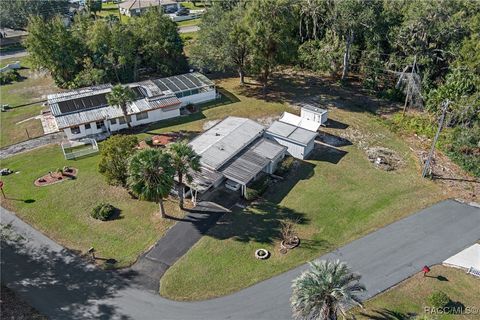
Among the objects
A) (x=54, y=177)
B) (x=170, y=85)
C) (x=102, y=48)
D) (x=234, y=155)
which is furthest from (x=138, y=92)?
(x=234, y=155)

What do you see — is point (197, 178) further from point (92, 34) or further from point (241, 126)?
point (92, 34)

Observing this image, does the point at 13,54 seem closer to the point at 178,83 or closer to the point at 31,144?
the point at 31,144

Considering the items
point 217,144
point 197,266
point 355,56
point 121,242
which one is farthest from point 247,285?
point 355,56

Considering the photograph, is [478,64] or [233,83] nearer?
[478,64]

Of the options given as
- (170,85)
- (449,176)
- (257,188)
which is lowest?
(449,176)

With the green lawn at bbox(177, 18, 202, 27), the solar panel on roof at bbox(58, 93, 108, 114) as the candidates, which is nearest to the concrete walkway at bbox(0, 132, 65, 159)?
the solar panel on roof at bbox(58, 93, 108, 114)

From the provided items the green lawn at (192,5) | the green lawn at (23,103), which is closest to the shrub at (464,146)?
the green lawn at (23,103)

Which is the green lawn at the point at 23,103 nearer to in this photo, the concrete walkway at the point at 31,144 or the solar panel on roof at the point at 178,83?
the concrete walkway at the point at 31,144
